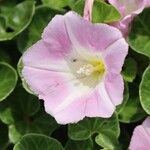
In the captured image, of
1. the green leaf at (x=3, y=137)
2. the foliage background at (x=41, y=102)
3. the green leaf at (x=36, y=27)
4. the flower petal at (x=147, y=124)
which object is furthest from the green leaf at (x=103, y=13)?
the green leaf at (x=3, y=137)

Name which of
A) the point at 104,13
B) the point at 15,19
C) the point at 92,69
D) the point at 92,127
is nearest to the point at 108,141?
the point at 92,127

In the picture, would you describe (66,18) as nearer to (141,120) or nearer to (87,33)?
(87,33)

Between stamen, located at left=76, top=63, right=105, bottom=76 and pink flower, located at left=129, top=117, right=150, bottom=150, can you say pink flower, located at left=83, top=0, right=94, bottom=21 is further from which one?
pink flower, located at left=129, top=117, right=150, bottom=150

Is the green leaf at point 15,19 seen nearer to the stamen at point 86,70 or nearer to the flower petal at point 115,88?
the stamen at point 86,70

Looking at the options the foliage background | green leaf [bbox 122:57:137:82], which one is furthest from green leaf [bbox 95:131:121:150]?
green leaf [bbox 122:57:137:82]

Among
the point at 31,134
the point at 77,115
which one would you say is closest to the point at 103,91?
the point at 77,115

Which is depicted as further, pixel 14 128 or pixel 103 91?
pixel 14 128
